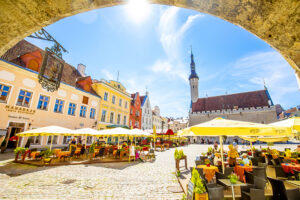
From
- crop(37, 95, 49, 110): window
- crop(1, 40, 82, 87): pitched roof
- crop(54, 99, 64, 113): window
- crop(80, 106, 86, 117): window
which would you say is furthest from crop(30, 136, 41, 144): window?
crop(1, 40, 82, 87): pitched roof

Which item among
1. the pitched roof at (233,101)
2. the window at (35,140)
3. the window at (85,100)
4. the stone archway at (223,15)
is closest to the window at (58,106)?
the window at (85,100)

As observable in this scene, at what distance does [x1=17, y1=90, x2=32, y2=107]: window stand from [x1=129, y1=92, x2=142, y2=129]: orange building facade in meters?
17.7

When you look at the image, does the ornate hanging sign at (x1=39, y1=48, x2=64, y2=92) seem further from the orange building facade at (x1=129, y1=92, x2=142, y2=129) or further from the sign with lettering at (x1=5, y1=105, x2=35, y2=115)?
the orange building facade at (x1=129, y1=92, x2=142, y2=129)

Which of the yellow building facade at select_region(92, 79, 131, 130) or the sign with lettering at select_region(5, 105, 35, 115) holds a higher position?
the yellow building facade at select_region(92, 79, 131, 130)

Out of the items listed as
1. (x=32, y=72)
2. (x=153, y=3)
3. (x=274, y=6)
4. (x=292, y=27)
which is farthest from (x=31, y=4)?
(x=32, y=72)

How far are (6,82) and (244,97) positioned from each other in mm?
51804

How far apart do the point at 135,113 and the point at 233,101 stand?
32.3 metres

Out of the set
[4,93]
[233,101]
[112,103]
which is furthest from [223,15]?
[233,101]

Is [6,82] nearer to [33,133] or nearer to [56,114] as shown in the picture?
[56,114]

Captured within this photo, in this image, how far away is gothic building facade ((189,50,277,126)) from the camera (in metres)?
36.6

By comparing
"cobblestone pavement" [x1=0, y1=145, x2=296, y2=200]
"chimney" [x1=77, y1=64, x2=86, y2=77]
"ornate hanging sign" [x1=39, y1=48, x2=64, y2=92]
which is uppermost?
"chimney" [x1=77, y1=64, x2=86, y2=77]

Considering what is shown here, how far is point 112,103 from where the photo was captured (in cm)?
2364

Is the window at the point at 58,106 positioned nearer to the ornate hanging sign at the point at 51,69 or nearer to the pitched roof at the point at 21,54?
the pitched roof at the point at 21,54

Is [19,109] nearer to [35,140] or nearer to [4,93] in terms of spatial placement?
[4,93]
